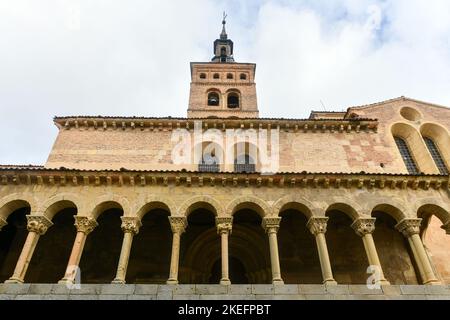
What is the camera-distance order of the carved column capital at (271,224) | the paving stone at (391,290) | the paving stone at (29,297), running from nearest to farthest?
the paving stone at (29,297) < the paving stone at (391,290) < the carved column capital at (271,224)

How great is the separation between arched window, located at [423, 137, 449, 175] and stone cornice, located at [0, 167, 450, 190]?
182 inches

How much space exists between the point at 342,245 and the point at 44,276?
12.5 metres

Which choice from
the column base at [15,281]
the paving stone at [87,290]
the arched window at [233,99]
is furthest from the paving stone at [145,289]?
the arched window at [233,99]

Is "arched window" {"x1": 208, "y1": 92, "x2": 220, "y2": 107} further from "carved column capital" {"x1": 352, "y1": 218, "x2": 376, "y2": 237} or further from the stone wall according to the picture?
the stone wall

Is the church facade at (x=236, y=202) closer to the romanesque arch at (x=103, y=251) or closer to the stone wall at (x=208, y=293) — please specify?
the romanesque arch at (x=103, y=251)

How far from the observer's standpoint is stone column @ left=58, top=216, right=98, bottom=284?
398 inches

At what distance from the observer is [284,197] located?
12.0m

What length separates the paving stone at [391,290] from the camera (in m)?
9.91

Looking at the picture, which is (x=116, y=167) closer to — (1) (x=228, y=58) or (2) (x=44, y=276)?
(2) (x=44, y=276)

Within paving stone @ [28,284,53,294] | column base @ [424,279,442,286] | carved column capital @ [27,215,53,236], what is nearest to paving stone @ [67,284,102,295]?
paving stone @ [28,284,53,294]

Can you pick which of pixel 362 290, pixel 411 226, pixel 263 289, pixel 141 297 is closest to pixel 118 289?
pixel 141 297

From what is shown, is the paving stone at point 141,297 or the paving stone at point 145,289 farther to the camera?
the paving stone at point 145,289

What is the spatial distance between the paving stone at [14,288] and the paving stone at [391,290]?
35.8 feet
